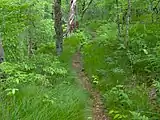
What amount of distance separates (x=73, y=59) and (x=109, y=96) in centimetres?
522

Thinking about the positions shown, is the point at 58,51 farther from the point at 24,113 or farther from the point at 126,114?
the point at 24,113

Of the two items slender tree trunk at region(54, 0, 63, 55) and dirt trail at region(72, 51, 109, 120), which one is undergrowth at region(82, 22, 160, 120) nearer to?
dirt trail at region(72, 51, 109, 120)

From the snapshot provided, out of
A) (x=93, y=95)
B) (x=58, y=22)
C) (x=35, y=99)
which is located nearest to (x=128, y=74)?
(x=93, y=95)

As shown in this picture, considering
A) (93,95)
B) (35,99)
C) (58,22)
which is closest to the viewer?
(35,99)

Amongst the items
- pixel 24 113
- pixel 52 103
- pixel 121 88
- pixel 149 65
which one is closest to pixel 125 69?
pixel 149 65

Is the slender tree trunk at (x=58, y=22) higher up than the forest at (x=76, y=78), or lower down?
higher up

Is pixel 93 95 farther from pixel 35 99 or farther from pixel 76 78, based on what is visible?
pixel 35 99

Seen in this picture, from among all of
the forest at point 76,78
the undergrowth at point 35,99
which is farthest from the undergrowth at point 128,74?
the undergrowth at point 35,99

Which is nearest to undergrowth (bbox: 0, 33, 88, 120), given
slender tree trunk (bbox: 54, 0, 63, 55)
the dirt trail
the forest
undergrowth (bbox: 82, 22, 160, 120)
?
the forest

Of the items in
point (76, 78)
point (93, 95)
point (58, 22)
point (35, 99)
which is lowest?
point (93, 95)

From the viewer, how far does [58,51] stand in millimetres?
11555

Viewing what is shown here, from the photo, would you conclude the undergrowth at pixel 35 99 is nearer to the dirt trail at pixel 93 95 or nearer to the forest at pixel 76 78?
the forest at pixel 76 78

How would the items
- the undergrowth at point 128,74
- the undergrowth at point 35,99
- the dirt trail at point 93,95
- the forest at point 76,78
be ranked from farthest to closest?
the dirt trail at point 93,95
the undergrowth at point 128,74
the forest at point 76,78
the undergrowth at point 35,99

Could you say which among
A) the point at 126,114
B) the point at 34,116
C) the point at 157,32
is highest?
the point at 157,32
